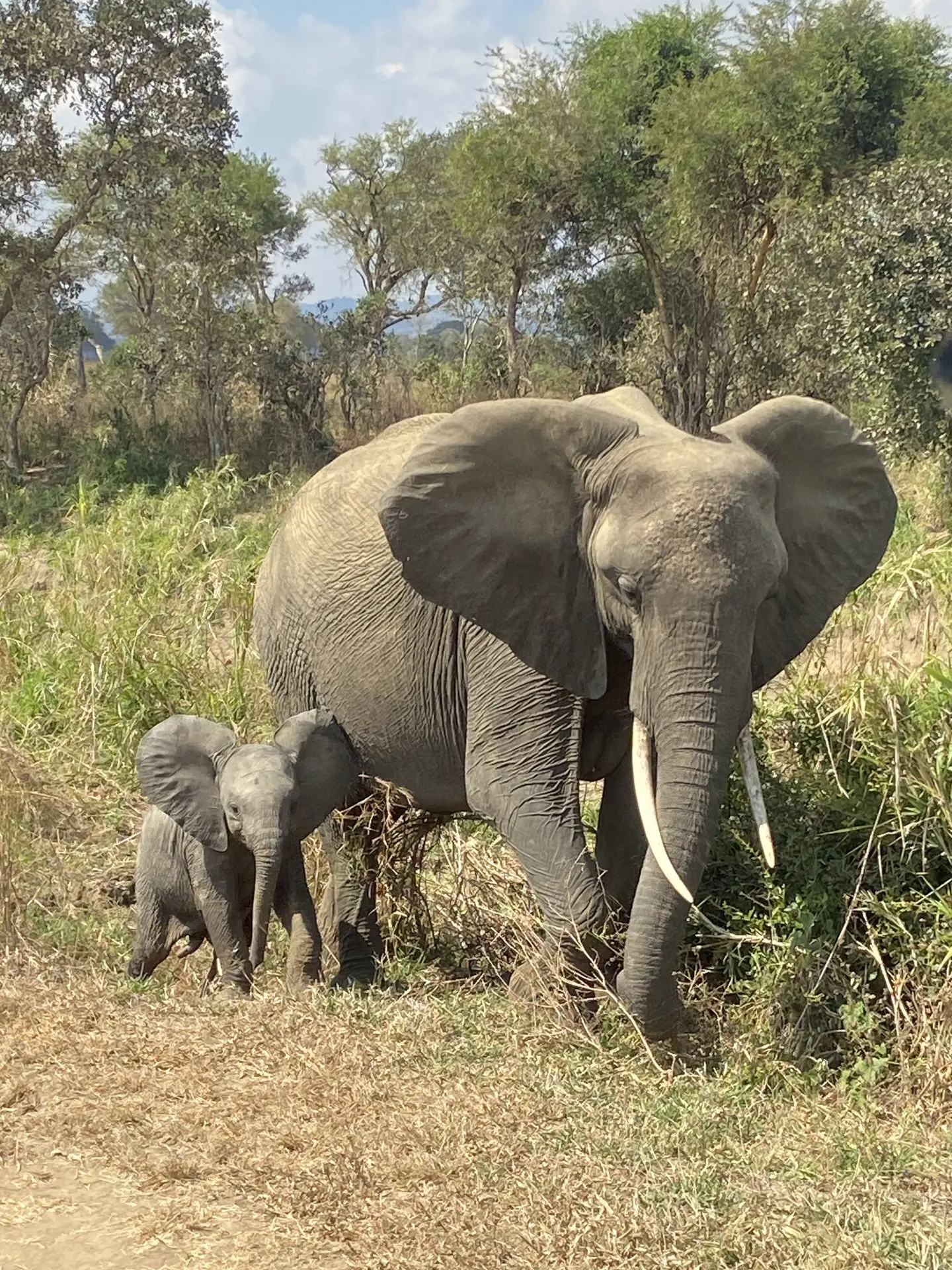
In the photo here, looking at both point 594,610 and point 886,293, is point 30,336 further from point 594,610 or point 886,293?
point 594,610

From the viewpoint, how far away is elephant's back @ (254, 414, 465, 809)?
4.88 metres

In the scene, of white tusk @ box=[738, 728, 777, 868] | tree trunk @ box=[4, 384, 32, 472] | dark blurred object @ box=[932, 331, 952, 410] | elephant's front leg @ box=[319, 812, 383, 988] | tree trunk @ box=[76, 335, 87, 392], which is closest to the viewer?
white tusk @ box=[738, 728, 777, 868]

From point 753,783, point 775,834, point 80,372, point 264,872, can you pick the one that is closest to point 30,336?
point 80,372

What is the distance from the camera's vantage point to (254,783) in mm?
4699

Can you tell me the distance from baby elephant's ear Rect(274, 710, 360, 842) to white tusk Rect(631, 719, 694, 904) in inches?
53.6

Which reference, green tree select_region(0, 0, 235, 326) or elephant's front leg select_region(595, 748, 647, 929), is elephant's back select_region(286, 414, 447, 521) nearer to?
elephant's front leg select_region(595, 748, 647, 929)

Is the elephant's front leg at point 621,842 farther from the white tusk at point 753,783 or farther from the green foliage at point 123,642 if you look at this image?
the green foliage at point 123,642

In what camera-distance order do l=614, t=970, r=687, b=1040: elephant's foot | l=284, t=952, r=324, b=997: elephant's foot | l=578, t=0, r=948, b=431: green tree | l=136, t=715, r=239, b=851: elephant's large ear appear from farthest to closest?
l=578, t=0, r=948, b=431: green tree, l=284, t=952, r=324, b=997: elephant's foot, l=136, t=715, r=239, b=851: elephant's large ear, l=614, t=970, r=687, b=1040: elephant's foot

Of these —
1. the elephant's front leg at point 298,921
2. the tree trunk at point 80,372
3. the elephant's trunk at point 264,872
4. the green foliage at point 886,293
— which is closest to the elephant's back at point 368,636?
the elephant's front leg at point 298,921

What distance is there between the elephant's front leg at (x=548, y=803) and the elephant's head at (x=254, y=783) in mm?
721

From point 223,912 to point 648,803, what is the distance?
68.9 inches

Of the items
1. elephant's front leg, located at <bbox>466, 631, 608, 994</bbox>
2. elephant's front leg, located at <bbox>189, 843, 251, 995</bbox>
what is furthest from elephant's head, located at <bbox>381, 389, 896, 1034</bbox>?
elephant's front leg, located at <bbox>189, 843, 251, 995</bbox>

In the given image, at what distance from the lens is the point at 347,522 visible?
5.21 m

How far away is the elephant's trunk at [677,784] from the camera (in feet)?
12.4
